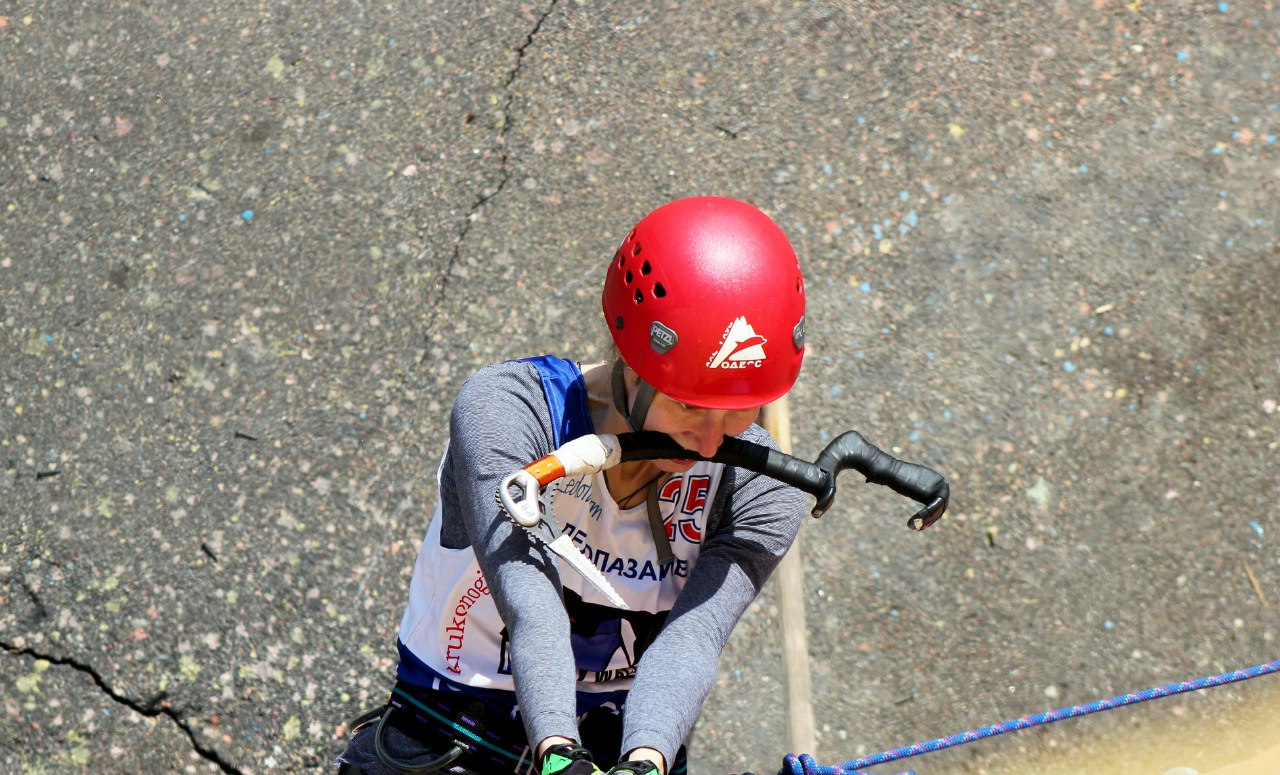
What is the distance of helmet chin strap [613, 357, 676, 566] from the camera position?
7.33 ft

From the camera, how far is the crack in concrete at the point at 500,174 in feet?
13.1

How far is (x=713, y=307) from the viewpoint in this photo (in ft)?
6.82

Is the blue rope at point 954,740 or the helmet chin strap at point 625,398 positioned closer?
the helmet chin strap at point 625,398

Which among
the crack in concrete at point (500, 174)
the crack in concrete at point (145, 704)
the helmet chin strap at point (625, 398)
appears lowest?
the crack in concrete at point (145, 704)

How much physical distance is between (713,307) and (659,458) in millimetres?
324

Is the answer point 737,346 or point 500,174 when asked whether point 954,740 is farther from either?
point 500,174

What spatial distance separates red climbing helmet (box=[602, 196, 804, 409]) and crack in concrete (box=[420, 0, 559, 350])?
191 centimetres

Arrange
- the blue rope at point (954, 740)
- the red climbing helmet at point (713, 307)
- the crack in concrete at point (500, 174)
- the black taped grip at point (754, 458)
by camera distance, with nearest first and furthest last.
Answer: the red climbing helmet at point (713, 307) → the black taped grip at point (754, 458) → the blue rope at point (954, 740) → the crack in concrete at point (500, 174)

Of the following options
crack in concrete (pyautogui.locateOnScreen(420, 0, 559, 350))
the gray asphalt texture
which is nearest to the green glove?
the gray asphalt texture

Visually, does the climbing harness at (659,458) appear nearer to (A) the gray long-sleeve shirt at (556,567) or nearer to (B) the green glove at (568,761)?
(A) the gray long-sleeve shirt at (556,567)

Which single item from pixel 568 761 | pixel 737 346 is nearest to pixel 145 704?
pixel 568 761

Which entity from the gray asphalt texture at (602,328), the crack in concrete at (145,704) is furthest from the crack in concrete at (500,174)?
the crack in concrete at (145,704)

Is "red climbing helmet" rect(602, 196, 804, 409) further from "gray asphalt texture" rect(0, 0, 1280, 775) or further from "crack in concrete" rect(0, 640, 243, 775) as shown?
"crack in concrete" rect(0, 640, 243, 775)

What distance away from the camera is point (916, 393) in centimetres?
400
